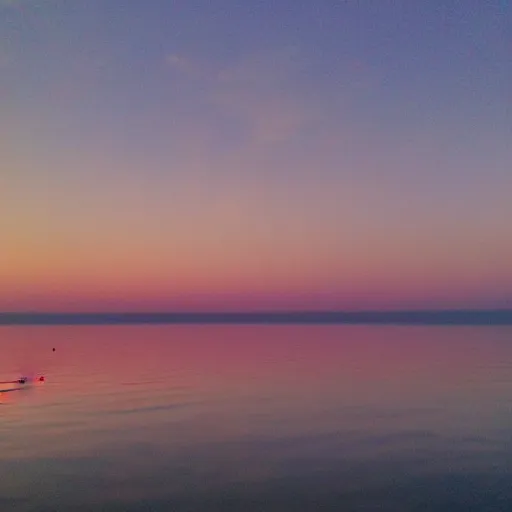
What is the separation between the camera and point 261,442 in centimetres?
2270

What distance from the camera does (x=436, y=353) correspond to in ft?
212

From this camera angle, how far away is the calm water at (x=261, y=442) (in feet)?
53.8

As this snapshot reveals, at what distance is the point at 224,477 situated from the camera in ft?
59.3

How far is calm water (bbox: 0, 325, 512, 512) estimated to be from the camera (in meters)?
16.4

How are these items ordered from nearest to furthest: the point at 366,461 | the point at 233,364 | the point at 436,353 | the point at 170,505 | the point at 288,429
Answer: the point at 170,505
the point at 366,461
the point at 288,429
the point at 233,364
the point at 436,353

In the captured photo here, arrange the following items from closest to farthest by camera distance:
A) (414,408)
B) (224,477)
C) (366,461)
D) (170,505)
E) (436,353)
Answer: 1. (170,505)
2. (224,477)
3. (366,461)
4. (414,408)
5. (436,353)

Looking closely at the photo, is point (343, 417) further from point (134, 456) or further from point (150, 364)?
point (150, 364)

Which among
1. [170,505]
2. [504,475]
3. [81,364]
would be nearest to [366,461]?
[504,475]

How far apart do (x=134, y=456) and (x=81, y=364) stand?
3680cm

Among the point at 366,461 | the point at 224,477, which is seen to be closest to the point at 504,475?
the point at 366,461

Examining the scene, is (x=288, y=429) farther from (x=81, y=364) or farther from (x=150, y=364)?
(x=81, y=364)

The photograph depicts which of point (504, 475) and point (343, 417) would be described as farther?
point (343, 417)

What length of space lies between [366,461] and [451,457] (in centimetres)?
307

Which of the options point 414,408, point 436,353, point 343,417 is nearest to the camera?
point 343,417
